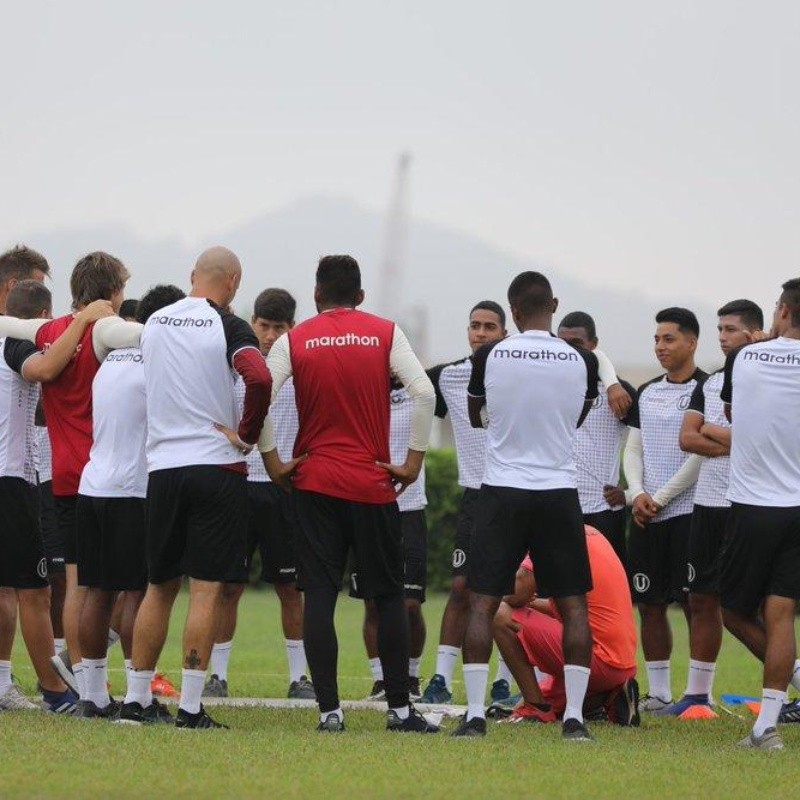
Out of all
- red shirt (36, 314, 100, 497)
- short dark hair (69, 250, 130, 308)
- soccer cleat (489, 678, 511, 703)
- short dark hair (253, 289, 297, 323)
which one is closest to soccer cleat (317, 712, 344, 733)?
red shirt (36, 314, 100, 497)

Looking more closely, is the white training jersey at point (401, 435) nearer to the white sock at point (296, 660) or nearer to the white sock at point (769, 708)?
the white sock at point (296, 660)

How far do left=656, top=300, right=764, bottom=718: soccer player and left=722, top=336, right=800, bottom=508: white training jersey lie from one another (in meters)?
1.61

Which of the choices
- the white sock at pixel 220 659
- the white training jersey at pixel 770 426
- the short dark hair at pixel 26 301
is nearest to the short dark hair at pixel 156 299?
the short dark hair at pixel 26 301

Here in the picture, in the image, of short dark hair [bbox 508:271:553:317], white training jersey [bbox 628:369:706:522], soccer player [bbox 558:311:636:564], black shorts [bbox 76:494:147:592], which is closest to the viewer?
short dark hair [bbox 508:271:553:317]

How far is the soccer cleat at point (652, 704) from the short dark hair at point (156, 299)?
4555 mm

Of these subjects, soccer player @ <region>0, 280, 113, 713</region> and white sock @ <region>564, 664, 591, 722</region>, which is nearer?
white sock @ <region>564, 664, 591, 722</region>

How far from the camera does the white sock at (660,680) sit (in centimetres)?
1112

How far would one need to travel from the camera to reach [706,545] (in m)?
10.7

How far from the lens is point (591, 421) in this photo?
37.6 feet

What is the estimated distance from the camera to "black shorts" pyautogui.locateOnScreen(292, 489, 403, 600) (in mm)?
8875

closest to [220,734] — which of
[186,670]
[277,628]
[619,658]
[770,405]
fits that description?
[186,670]

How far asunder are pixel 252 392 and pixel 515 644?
Result: 8.15 feet

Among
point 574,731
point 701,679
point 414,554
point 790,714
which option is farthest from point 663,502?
point 574,731

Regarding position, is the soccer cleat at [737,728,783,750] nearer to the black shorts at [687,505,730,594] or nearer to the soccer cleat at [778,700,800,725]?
the soccer cleat at [778,700,800,725]
